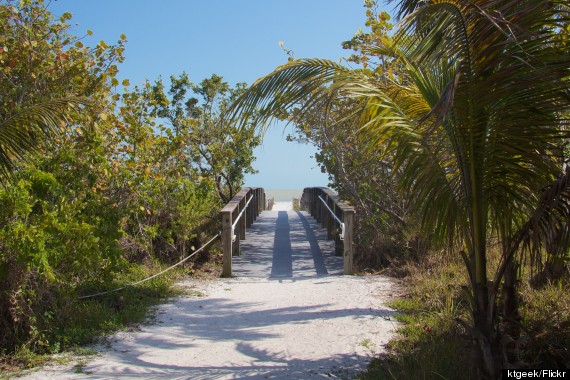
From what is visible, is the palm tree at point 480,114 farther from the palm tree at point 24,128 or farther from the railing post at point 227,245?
the railing post at point 227,245

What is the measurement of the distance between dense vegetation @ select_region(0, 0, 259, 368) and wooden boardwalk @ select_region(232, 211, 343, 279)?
107 cm

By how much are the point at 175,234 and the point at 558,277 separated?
6.01m

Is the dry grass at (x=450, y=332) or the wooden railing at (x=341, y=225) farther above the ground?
the wooden railing at (x=341, y=225)

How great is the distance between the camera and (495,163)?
13.5 feet

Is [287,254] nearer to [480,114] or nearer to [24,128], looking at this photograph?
[24,128]

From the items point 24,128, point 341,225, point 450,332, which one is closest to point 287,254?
point 341,225

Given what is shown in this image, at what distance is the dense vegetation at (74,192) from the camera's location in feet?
17.0

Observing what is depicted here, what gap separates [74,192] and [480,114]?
454cm

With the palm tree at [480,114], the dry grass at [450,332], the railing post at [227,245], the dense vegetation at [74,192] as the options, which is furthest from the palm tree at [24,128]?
the railing post at [227,245]

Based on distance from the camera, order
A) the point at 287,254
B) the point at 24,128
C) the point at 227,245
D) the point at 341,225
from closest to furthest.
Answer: the point at 24,128 → the point at 227,245 → the point at 341,225 → the point at 287,254

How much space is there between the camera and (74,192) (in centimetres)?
645

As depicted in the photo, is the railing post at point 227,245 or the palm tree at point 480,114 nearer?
the palm tree at point 480,114

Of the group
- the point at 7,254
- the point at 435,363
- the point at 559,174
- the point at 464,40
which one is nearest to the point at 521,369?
the point at 435,363

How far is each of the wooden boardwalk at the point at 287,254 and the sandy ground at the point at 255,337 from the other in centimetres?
117
